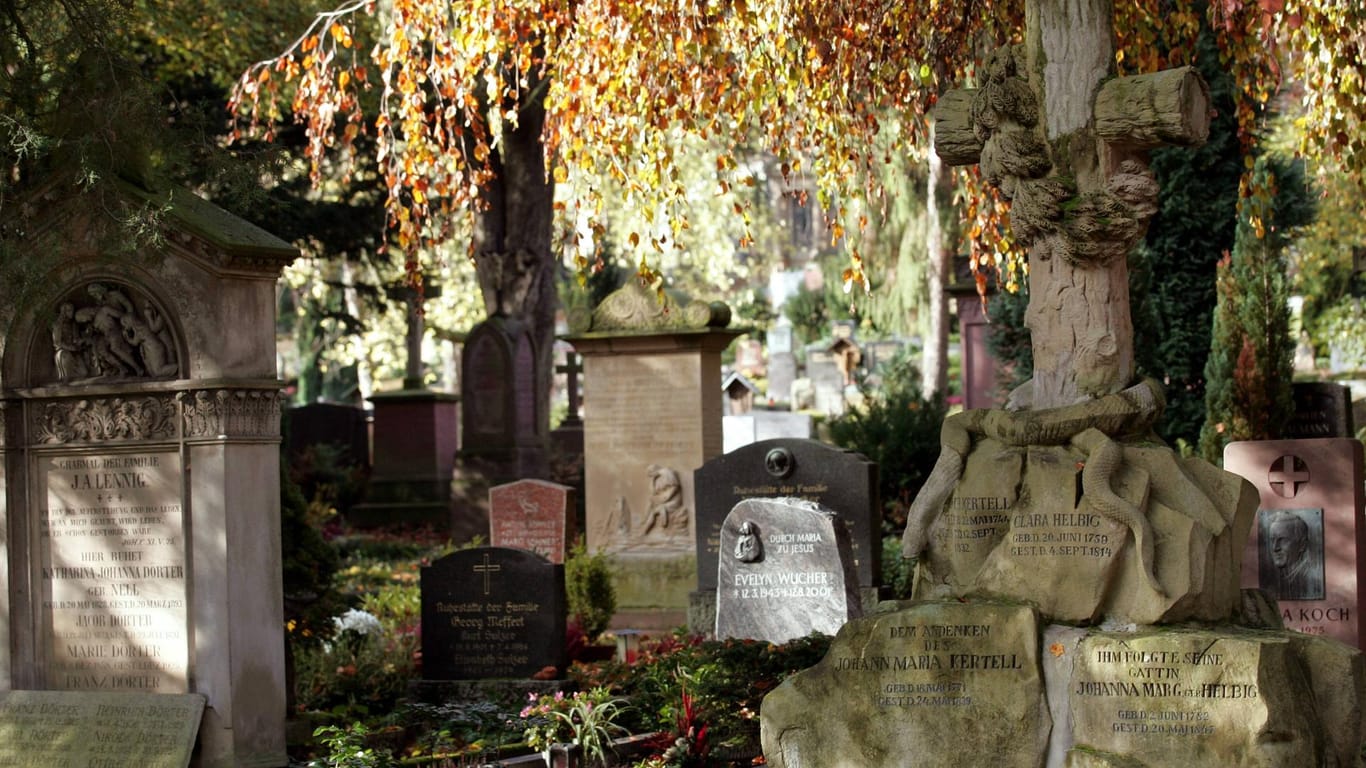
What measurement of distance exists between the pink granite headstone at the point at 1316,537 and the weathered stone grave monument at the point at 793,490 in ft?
9.70

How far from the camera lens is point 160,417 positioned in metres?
7.93

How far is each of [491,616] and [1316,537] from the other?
16.4ft

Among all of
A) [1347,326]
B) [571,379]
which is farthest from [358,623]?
[1347,326]

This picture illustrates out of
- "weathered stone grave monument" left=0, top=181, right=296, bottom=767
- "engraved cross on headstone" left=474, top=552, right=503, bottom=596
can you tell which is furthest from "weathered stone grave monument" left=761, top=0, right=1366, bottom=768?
"engraved cross on headstone" left=474, top=552, right=503, bottom=596

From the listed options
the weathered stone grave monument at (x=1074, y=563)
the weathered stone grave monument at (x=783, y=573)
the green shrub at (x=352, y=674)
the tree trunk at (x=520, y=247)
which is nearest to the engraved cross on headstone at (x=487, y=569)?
the green shrub at (x=352, y=674)

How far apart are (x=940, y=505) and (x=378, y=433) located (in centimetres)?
1836

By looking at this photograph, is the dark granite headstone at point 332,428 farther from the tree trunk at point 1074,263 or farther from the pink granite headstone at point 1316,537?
the tree trunk at point 1074,263

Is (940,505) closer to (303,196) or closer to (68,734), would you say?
(68,734)

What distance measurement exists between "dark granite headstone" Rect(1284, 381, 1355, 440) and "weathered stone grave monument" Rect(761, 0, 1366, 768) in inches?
290

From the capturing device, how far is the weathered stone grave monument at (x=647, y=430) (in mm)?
14320

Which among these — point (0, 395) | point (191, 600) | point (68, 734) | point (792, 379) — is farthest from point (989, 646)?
point (792, 379)

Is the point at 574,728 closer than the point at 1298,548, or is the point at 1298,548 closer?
the point at 574,728

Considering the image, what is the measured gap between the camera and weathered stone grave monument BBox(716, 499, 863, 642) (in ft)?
35.7

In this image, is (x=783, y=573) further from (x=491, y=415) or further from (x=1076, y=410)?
(x=491, y=415)
